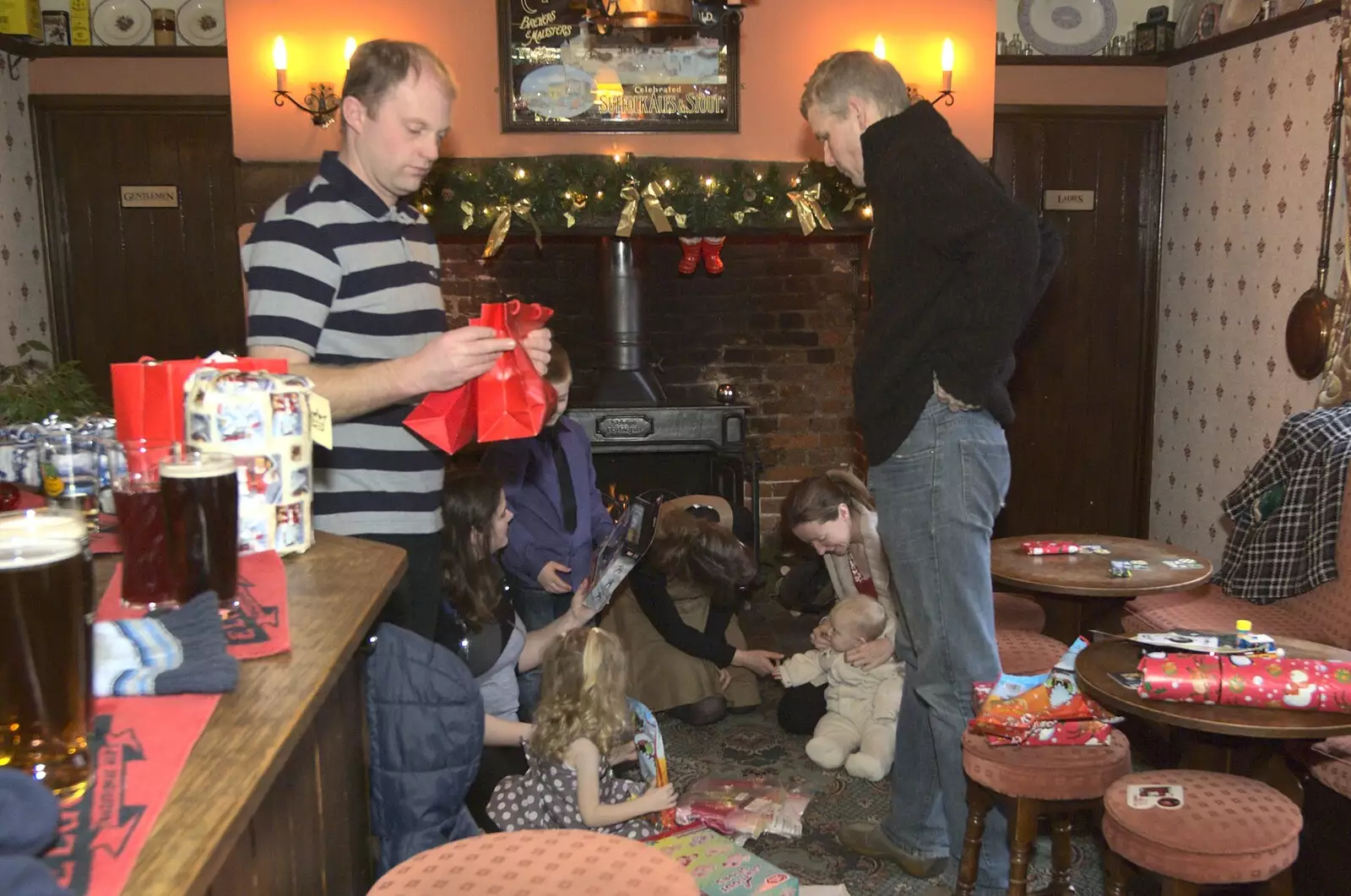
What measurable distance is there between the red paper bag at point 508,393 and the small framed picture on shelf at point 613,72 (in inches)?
127

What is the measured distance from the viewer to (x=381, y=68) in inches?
73.6

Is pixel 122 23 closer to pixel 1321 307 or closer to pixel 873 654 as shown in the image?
pixel 873 654

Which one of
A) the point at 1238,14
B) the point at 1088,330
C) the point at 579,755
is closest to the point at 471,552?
the point at 579,755

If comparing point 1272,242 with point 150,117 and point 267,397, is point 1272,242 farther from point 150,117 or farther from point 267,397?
point 150,117

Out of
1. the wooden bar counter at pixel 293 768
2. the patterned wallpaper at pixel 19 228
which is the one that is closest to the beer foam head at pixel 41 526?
the wooden bar counter at pixel 293 768

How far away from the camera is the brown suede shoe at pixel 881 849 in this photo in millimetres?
2650

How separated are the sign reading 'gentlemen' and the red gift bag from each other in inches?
163

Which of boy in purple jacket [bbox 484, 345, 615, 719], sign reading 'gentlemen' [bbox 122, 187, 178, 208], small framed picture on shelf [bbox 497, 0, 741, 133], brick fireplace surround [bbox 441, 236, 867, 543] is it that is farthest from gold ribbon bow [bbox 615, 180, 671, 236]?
sign reading 'gentlemen' [bbox 122, 187, 178, 208]

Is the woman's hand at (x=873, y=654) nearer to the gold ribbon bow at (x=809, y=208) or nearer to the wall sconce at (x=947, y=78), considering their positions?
the gold ribbon bow at (x=809, y=208)

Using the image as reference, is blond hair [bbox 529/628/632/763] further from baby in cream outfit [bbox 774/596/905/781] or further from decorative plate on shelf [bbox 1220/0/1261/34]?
decorative plate on shelf [bbox 1220/0/1261/34]

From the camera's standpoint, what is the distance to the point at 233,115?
470 cm

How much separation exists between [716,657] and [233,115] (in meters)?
2.93

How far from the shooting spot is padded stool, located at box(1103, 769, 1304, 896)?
1.96 m

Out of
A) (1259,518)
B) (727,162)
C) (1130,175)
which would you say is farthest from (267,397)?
(1130,175)
